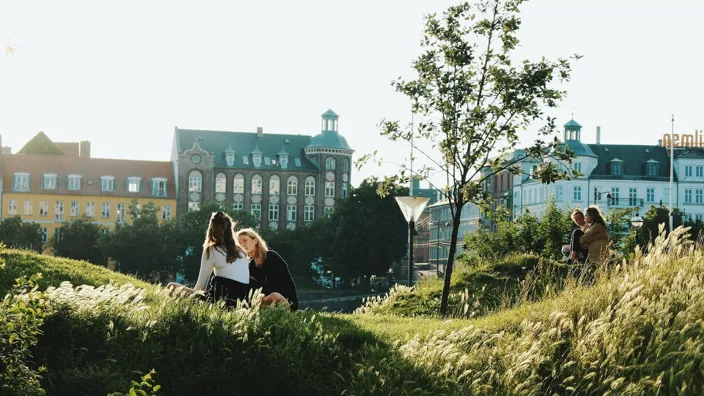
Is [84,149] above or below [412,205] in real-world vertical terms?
above

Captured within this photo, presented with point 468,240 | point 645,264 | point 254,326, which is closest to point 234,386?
point 254,326

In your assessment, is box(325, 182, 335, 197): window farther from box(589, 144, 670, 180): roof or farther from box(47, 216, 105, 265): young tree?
box(47, 216, 105, 265): young tree

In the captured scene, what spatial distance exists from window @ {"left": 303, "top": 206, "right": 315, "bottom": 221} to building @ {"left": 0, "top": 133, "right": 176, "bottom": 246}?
576 inches

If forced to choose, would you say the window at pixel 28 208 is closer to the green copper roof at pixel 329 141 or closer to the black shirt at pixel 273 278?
the green copper roof at pixel 329 141

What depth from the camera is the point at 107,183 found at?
118688mm

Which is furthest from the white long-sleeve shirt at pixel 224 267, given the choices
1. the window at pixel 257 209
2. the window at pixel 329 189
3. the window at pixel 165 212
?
the window at pixel 329 189

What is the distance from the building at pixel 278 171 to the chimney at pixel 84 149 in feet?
34.1

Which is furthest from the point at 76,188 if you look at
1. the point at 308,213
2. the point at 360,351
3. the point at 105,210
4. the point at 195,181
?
the point at 360,351

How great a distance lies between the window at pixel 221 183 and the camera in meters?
123

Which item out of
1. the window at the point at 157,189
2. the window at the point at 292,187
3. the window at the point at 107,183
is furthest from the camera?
the window at the point at 292,187

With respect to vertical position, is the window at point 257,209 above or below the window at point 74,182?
below

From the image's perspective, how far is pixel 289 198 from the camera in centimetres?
12612

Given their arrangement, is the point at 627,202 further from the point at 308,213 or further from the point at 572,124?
the point at 308,213

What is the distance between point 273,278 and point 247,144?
4465 inches
